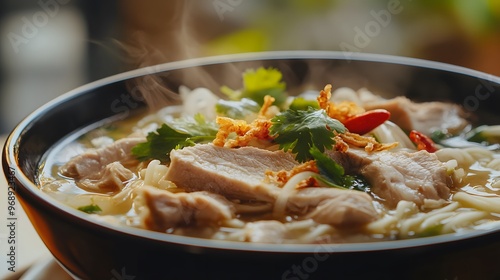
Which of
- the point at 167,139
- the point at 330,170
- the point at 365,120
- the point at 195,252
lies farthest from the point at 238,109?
the point at 195,252

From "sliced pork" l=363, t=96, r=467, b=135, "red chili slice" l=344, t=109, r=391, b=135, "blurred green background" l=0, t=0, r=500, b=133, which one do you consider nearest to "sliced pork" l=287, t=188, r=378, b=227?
"red chili slice" l=344, t=109, r=391, b=135

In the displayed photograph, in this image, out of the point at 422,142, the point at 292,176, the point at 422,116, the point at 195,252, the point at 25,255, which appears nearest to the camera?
the point at 195,252

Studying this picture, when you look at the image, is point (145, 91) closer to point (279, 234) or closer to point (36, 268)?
point (36, 268)

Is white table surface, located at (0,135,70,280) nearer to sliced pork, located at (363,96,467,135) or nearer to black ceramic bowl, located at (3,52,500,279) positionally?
black ceramic bowl, located at (3,52,500,279)

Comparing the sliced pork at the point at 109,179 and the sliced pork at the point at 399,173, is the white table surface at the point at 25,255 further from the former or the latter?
the sliced pork at the point at 399,173

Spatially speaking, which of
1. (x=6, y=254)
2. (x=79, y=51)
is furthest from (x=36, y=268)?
(x=79, y=51)

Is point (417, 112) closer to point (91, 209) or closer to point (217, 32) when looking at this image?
point (91, 209)
